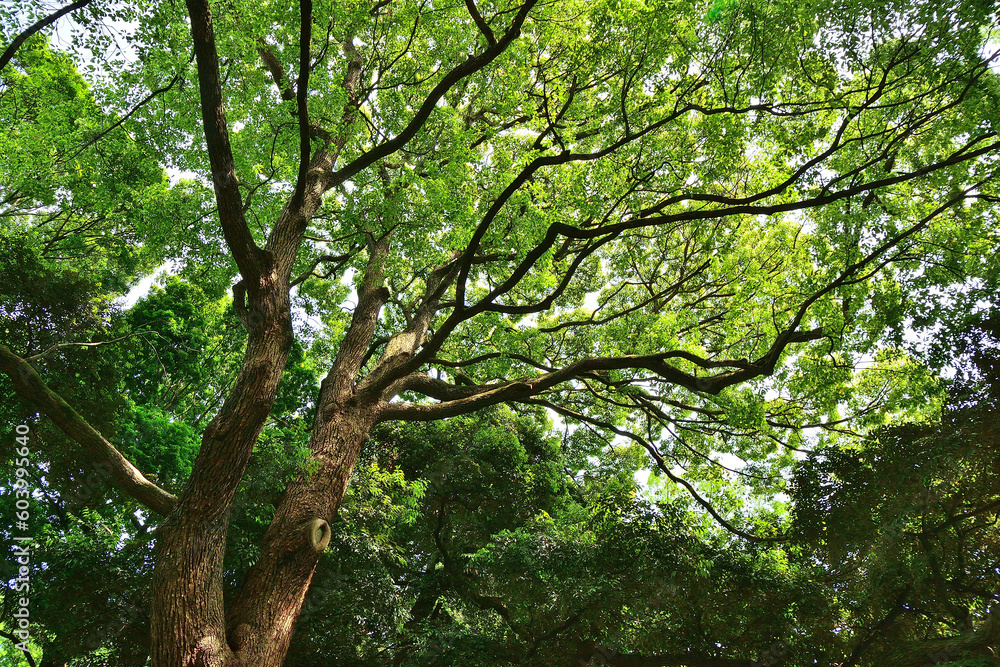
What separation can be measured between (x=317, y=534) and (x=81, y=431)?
5.65 ft

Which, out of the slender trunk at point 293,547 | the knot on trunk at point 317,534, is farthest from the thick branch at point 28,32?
the knot on trunk at point 317,534

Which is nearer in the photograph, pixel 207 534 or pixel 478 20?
pixel 207 534

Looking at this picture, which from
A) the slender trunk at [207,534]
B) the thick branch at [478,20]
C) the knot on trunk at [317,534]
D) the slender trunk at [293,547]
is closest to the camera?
the slender trunk at [207,534]

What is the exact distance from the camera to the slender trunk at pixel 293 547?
3.78 m

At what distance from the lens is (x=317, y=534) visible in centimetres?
428

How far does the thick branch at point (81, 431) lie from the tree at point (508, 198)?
0.02 m

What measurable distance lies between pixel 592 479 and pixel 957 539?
6529mm

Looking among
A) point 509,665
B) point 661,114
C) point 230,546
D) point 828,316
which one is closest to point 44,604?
point 230,546

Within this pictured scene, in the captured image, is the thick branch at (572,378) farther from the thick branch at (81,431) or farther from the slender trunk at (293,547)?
the thick branch at (81,431)

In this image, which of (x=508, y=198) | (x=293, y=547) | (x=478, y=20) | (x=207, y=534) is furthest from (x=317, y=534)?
(x=478, y=20)

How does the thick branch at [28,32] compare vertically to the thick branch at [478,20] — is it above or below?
below

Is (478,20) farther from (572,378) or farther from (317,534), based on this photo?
(317,534)

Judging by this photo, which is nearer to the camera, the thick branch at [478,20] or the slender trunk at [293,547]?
the slender trunk at [293,547]

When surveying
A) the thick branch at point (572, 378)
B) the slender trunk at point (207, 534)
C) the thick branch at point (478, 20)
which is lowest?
the slender trunk at point (207, 534)
